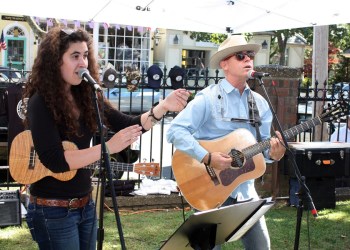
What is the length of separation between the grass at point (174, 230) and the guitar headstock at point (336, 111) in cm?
175

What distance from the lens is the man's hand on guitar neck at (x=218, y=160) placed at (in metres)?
3.89

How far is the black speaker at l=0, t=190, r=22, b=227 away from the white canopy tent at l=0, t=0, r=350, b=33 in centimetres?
230

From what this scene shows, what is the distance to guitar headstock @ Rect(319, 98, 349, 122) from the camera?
153 inches

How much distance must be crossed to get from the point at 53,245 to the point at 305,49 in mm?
36963

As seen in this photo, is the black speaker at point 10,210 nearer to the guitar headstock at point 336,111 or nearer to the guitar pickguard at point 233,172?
the guitar pickguard at point 233,172

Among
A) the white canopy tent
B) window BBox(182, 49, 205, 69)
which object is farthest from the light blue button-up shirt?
window BBox(182, 49, 205, 69)

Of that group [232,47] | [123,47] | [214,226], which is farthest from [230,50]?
[123,47]

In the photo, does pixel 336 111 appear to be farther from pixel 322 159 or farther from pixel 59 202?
pixel 322 159

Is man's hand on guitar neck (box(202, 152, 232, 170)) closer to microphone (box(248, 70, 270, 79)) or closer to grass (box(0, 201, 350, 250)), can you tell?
microphone (box(248, 70, 270, 79))

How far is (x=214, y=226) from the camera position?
2742mm

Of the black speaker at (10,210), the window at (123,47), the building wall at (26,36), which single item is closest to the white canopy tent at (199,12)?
the black speaker at (10,210)

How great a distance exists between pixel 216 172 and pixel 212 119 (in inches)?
18.5

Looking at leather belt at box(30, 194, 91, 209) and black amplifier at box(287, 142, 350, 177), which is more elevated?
leather belt at box(30, 194, 91, 209)

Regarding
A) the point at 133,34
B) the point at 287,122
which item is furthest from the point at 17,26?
the point at 287,122
